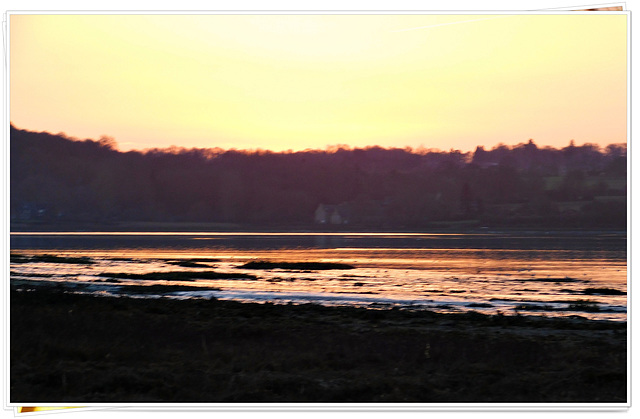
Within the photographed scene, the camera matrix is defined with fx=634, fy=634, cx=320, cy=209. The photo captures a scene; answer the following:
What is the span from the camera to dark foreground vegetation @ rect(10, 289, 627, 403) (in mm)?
9719

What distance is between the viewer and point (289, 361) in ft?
38.9

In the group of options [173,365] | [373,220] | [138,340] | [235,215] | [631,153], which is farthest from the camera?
[373,220]

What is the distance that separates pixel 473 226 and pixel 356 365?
113811 mm

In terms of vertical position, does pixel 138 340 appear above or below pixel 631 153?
below

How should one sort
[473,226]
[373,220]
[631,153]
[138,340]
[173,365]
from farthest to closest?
[373,220] < [473,226] < [138,340] < [173,365] < [631,153]

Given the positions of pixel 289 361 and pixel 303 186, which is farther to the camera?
pixel 303 186

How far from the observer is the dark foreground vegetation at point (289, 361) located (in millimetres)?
9719
